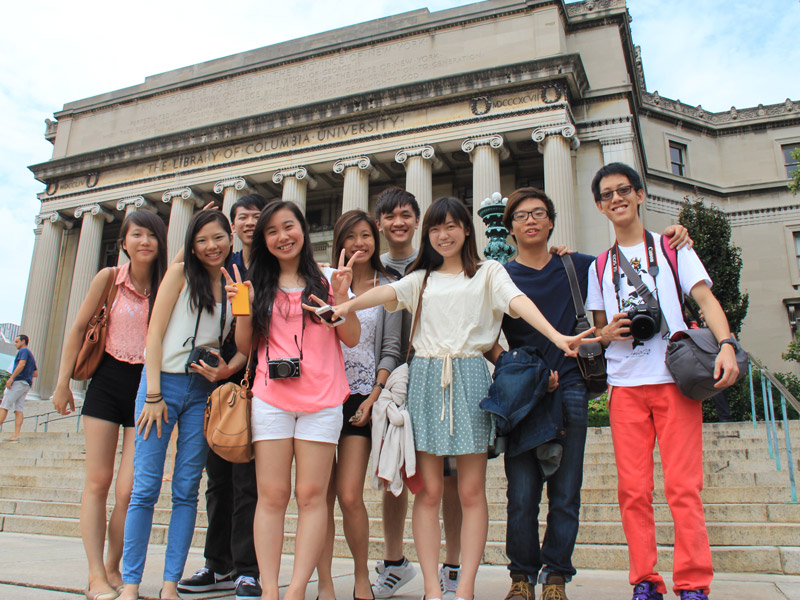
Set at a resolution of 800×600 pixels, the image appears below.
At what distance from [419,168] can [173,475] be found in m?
19.4

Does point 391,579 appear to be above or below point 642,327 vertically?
below

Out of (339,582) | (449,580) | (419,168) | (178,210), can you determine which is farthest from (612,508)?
(178,210)

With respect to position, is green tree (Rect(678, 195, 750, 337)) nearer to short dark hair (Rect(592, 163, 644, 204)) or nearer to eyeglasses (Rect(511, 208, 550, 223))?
short dark hair (Rect(592, 163, 644, 204))

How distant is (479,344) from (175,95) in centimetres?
2911

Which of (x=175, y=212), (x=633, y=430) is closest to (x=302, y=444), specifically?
(x=633, y=430)

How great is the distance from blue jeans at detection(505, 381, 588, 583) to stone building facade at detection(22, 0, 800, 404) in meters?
16.2

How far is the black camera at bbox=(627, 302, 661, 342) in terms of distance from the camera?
3.62m

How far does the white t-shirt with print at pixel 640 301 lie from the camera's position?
3695 millimetres

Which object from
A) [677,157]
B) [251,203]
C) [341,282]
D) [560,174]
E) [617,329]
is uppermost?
[677,157]

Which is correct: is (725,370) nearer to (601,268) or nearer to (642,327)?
(642,327)

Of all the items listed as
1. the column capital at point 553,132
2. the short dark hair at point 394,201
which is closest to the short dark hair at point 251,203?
the short dark hair at point 394,201

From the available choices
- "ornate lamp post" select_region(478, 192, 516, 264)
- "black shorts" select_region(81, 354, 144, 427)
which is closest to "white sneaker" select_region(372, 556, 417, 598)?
"black shorts" select_region(81, 354, 144, 427)

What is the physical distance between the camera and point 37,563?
16.0 ft

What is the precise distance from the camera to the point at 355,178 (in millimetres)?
23172
